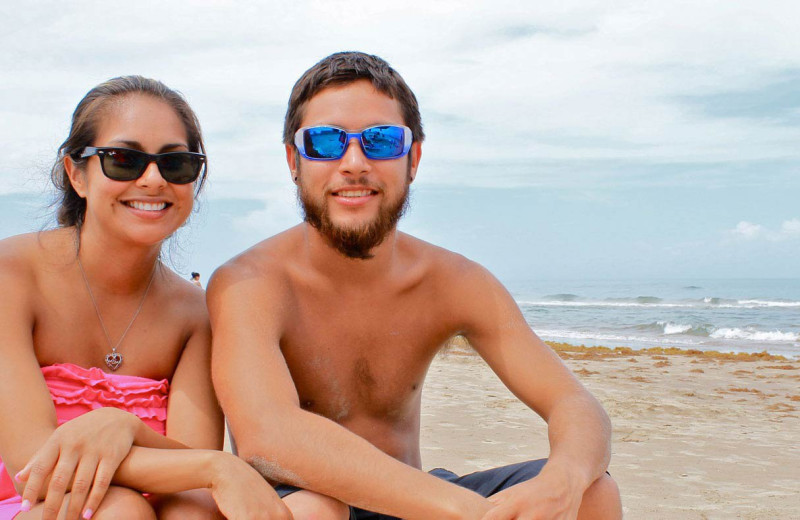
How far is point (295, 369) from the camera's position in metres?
2.81

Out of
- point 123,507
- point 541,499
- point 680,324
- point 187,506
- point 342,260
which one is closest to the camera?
point 123,507

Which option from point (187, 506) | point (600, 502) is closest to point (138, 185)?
point (187, 506)

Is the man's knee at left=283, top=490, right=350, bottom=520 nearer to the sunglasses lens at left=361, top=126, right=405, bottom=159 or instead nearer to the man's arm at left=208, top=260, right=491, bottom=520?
the man's arm at left=208, top=260, right=491, bottom=520

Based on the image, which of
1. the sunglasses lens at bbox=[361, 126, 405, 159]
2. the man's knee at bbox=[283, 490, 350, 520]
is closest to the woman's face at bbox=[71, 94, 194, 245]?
the sunglasses lens at bbox=[361, 126, 405, 159]

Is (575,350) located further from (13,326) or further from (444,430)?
(13,326)

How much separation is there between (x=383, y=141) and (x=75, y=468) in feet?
4.86

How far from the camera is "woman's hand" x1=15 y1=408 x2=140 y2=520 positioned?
6.27 ft

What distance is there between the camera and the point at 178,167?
2598 millimetres

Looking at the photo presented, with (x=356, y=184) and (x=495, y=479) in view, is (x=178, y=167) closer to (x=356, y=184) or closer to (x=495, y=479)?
(x=356, y=184)

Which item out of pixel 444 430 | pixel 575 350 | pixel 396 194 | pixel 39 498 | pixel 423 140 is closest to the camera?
pixel 39 498

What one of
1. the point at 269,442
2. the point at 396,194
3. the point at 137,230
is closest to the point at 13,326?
the point at 137,230

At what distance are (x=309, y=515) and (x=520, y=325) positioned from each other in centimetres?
116

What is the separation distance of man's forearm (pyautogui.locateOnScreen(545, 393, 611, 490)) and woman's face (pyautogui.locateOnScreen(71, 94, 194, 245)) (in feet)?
5.00

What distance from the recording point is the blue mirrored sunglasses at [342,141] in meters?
2.68
